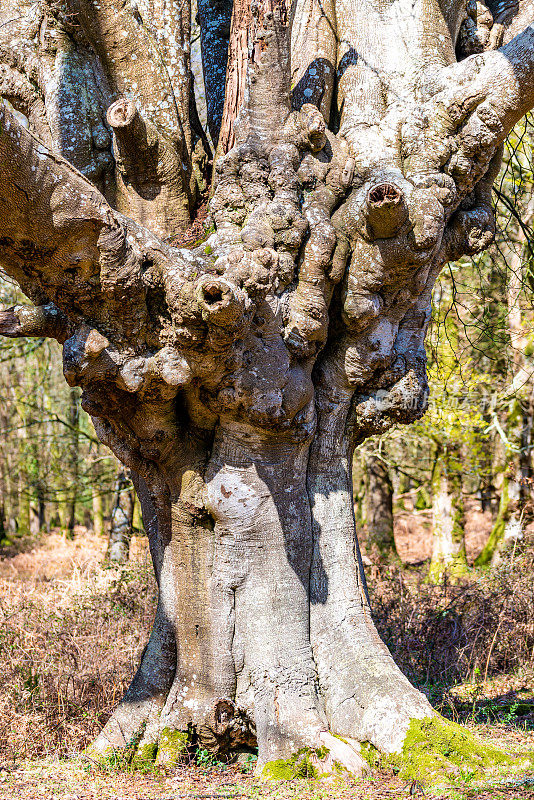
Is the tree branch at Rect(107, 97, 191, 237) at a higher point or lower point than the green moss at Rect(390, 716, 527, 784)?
higher

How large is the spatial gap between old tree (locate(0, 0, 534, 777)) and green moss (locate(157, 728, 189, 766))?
0.06ft

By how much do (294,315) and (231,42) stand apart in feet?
6.93

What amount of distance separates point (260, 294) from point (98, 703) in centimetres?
386

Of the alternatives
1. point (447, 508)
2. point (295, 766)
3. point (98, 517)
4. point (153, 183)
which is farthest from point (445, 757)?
point (98, 517)

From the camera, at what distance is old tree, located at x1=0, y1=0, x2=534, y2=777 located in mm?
3930

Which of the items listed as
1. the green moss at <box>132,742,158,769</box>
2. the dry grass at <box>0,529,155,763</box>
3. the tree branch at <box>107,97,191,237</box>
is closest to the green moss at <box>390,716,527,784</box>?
the green moss at <box>132,742,158,769</box>

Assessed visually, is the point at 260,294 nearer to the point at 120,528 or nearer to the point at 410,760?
the point at 410,760

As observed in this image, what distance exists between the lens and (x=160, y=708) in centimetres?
466

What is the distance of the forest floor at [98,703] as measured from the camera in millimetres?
3754

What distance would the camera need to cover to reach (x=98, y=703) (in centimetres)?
563

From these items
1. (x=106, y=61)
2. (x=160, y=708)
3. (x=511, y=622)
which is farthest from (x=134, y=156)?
(x=511, y=622)

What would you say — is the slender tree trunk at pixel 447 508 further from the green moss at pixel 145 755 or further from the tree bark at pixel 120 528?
the green moss at pixel 145 755

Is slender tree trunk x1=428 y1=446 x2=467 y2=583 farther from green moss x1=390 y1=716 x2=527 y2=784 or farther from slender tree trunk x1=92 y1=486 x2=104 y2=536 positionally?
slender tree trunk x1=92 y1=486 x2=104 y2=536

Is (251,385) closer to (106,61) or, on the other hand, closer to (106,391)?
(106,391)
